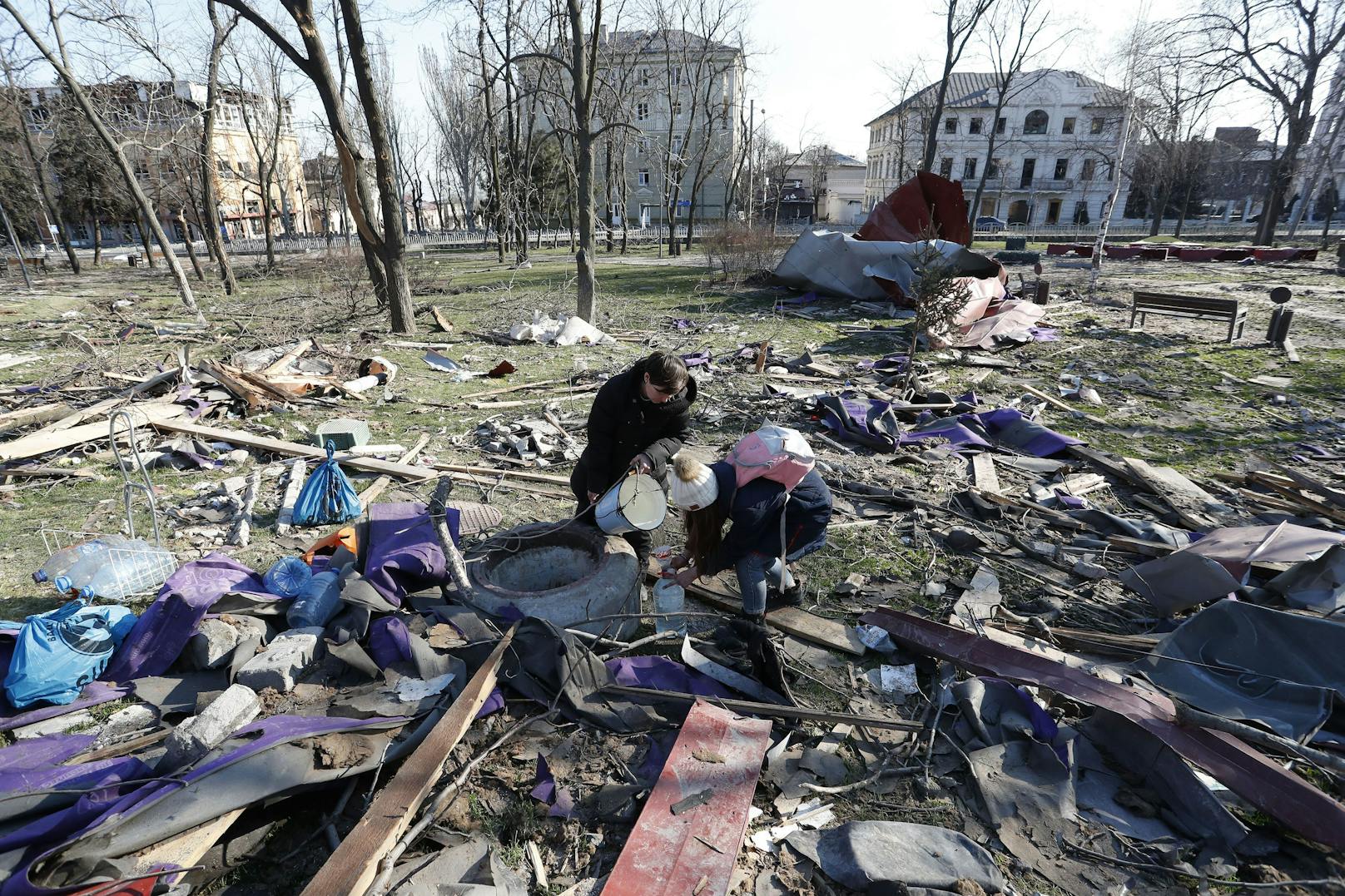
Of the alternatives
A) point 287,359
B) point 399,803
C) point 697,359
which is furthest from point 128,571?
point 697,359

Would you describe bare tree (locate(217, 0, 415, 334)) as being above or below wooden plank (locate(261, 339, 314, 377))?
above

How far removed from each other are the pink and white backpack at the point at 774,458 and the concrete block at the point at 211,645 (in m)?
2.96

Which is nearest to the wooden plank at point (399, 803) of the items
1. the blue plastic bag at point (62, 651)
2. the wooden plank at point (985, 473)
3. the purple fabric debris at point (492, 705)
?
the purple fabric debris at point (492, 705)

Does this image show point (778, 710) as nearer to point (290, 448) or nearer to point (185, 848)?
point (185, 848)

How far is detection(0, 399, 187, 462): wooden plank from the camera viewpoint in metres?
6.45

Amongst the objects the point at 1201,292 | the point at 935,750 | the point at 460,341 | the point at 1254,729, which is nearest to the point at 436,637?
the point at 935,750

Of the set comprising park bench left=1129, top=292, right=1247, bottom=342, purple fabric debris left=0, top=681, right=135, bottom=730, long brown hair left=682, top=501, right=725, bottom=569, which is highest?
park bench left=1129, top=292, right=1247, bottom=342

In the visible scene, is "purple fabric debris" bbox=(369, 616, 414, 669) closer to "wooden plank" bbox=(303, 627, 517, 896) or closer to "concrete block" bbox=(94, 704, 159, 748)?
"wooden plank" bbox=(303, 627, 517, 896)

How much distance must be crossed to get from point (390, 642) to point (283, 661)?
52 cm

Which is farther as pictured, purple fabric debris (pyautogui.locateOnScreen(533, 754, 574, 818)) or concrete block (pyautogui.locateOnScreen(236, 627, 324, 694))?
concrete block (pyautogui.locateOnScreen(236, 627, 324, 694))

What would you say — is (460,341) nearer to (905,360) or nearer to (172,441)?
(172,441)

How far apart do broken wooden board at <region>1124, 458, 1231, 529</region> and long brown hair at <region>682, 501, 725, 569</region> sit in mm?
4347

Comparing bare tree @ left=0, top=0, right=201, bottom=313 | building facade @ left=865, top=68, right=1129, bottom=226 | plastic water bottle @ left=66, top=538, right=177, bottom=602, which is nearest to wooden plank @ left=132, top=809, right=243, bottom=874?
plastic water bottle @ left=66, top=538, right=177, bottom=602

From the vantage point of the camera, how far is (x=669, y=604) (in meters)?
4.24
